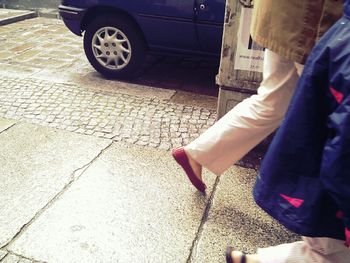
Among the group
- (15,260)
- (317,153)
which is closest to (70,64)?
(15,260)

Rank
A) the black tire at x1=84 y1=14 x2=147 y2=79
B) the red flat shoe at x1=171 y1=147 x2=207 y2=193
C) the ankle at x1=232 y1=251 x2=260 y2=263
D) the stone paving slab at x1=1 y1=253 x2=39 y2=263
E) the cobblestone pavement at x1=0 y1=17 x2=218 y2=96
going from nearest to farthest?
1. the ankle at x1=232 y1=251 x2=260 y2=263
2. the stone paving slab at x1=1 y1=253 x2=39 y2=263
3. the red flat shoe at x1=171 y1=147 x2=207 y2=193
4. the black tire at x1=84 y1=14 x2=147 y2=79
5. the cobblestone pavement at x1=0 y1=17 x2=218 y2=96

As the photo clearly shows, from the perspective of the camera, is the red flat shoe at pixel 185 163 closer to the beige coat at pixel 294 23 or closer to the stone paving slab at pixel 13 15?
the beige coat at pixel 294 23

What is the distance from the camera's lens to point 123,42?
4.35 meters

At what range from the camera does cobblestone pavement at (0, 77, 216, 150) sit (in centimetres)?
335

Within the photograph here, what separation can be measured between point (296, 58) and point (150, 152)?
169 cm

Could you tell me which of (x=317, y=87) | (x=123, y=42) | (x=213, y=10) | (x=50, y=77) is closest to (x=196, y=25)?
(x=213, y=10)

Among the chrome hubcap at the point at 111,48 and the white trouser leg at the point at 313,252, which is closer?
the white trouser leg at the point at 313,252

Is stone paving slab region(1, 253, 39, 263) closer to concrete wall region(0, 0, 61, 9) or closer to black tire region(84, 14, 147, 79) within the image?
black tire region(84, 14, 147, 79)

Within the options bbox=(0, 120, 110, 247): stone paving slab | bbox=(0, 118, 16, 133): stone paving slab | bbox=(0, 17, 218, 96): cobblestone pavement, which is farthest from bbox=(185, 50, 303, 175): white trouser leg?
bbox=(0, 17, 218, 96): cobblestone pavement

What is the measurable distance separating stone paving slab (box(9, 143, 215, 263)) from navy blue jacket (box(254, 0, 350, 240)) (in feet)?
3.01

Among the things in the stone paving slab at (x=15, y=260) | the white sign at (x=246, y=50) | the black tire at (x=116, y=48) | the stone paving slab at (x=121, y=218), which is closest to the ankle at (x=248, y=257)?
the stone paving slab at (x=121, y=218)

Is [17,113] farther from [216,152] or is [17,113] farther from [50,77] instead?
[216,152]

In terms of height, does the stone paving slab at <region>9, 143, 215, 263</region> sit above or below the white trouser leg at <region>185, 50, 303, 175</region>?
below

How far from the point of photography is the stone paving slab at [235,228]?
218 cm
